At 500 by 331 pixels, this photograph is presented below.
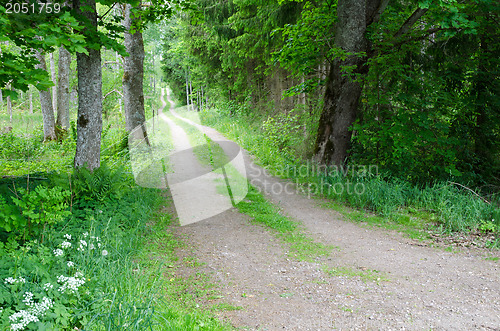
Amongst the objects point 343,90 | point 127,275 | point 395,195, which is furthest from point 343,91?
point 127,275

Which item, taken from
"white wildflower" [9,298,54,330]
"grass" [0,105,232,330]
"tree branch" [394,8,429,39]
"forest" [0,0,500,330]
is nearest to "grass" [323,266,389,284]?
"forest" [0,0,500,330]

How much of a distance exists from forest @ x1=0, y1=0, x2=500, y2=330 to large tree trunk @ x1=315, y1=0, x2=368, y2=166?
0.14 feet

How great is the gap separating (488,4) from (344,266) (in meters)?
6.37

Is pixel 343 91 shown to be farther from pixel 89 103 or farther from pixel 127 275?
pixel 127 275

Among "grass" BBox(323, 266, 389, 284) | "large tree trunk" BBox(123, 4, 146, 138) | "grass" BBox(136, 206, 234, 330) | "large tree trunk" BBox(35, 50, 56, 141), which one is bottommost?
"grass" BBox(323, 266, 389, 284)

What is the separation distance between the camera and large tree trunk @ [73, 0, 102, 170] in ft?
18.2

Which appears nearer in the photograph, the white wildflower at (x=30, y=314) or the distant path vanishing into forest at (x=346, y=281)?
the white wildflower at (x=30, y=314)

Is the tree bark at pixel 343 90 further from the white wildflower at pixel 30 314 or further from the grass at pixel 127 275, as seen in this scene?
the white wildflower at pixel 30 314

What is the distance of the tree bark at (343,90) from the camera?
8.55 m

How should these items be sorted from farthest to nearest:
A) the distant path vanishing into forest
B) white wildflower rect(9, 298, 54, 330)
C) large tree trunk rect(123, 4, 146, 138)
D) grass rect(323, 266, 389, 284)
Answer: large tree trunk rect(123, 4, 146, 138) < grass rect(323, 266, 389, 284) < the distant path vanishing into forest < white wildflower rect(9, 298, 54, 330)

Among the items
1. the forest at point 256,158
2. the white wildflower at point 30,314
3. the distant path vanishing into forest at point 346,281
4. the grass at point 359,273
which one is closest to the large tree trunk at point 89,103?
the forest at point 256,158

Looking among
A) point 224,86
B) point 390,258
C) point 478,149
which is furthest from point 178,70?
point 390,258

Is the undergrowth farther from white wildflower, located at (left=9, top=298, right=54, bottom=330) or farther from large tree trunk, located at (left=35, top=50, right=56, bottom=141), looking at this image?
large tree trunk, located at (left=35, top=50, right=56, bottom=141)

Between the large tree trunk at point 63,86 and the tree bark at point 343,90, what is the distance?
35.5 ft
